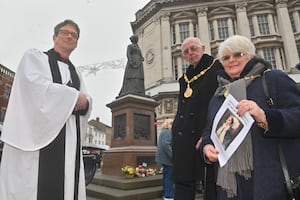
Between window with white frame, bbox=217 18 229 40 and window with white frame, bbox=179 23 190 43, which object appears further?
window with white frame, bbox=179 23 190 43

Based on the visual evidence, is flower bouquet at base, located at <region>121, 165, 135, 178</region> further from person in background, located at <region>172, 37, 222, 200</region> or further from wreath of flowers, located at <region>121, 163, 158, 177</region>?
person in background, located at <region>172, 37, 222, 200</region>

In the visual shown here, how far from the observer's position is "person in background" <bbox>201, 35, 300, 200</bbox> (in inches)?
45.6

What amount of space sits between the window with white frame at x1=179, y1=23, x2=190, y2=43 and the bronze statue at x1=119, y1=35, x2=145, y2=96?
1550 cm

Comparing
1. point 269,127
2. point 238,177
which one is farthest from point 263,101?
point 238,177

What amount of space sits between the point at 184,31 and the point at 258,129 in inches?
863

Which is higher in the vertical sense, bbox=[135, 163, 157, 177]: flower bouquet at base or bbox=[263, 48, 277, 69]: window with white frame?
bbox=[263, 48, 277, 69]: window with white frame

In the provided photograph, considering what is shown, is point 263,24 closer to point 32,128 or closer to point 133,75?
point 133,75

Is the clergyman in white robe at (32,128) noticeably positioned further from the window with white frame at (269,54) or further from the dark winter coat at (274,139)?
the window with white frame at (269,54)

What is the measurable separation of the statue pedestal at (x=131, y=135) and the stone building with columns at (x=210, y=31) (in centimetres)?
1272

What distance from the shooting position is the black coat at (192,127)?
79.6 inches

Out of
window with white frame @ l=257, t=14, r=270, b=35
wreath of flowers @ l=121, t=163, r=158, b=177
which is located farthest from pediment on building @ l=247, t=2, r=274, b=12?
wreath of flowers @ l=121, t=163, r=158, b=177

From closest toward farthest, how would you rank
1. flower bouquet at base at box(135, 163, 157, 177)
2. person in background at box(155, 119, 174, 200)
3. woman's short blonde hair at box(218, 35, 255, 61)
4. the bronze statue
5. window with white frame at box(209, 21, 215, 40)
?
woman's short blonde hair at box(218, 35, 255, 61) < person in background at box(155, 119, 174, 200) < flower bouquet at base at box(135, 163, 157, 177) < the bronze statue < window with white frame at box(209, 21, 215, 40)

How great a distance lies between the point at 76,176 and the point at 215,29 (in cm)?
2215

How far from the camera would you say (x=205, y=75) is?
89.8 inches
